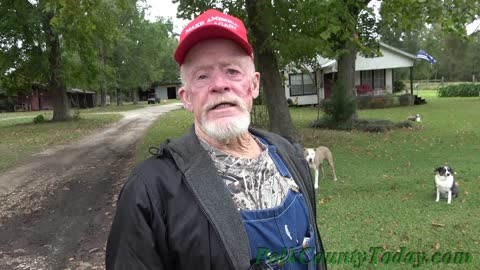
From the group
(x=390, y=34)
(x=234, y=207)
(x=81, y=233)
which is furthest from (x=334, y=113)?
(x=390, y=34)

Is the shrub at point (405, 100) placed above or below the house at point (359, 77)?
below

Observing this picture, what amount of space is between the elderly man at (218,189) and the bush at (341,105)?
17272 mm

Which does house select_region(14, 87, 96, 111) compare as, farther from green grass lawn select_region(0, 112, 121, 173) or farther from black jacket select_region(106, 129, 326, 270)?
black jacket select_region(106, 129, 326, 270)

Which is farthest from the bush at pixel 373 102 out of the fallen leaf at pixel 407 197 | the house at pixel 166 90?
the house at pixel 166 90

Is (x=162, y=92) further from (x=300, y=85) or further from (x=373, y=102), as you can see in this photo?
(x=373, y=102)

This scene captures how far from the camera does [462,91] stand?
4597 cm

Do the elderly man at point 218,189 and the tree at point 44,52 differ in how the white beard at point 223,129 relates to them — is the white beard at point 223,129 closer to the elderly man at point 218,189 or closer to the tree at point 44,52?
the elderly man at point 218,189

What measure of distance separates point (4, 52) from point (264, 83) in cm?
1833

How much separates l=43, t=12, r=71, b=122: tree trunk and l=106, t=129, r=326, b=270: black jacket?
26.5 m

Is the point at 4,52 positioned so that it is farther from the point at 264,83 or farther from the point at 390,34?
the point at 390,34

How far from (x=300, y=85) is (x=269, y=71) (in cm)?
2345

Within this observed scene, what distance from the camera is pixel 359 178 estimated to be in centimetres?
947

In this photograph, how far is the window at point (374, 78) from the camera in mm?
38281

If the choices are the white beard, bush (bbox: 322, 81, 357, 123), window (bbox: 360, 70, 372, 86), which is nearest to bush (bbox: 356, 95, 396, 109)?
window (bbox: 360, 70, 372, 86)
